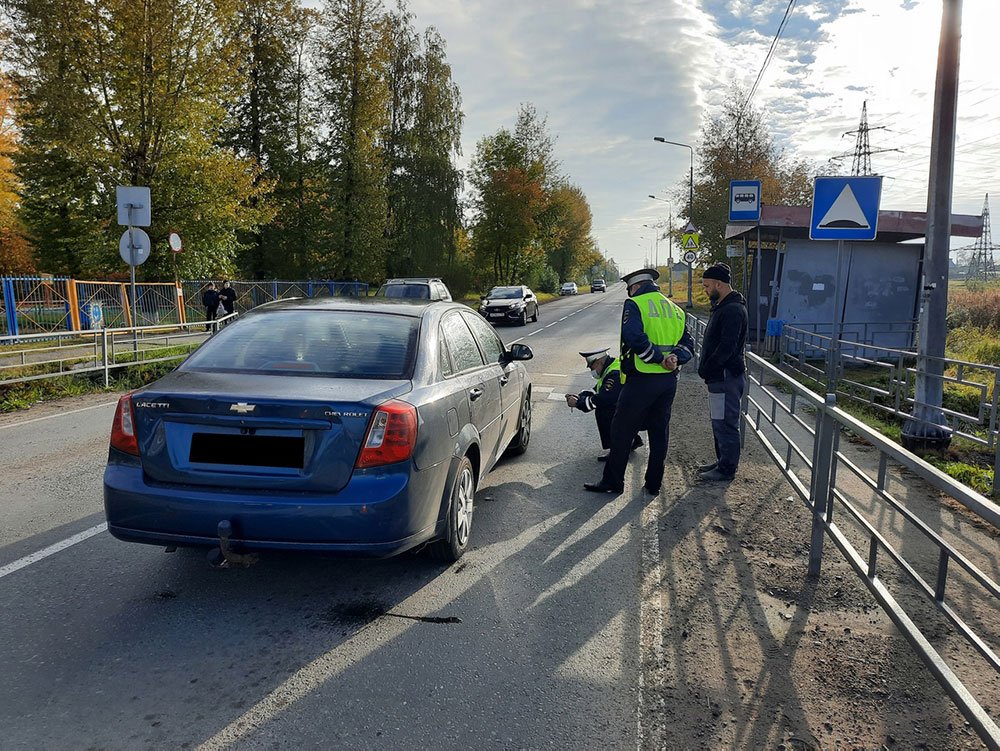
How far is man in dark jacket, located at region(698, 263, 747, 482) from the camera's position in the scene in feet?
19.3

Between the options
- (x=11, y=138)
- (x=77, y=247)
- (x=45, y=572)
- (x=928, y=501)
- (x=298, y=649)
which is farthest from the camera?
(x=11, y=138)

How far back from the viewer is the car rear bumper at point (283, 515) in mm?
3230

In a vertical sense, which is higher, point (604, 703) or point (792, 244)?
point (792, 244)

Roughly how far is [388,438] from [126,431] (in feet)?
4.52

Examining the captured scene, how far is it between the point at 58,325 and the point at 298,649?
814 inches

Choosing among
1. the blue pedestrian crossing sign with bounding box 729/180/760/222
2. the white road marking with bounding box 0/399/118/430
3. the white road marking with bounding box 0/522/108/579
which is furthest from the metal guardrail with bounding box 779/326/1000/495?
the white road marking with bounding box 0/399/118/430

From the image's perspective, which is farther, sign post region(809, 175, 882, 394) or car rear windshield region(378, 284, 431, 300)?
car rear windshield region(378, 284, 431, 300)

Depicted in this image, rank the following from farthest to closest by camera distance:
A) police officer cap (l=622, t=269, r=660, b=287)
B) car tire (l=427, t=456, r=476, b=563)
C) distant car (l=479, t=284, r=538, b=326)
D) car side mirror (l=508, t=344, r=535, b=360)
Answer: distant car (l=479, t=284, r=538, b=326) < car side mirror (l=508, t=344, r=535, b=360) < police officer cap (l=622, t=269, r=660, b=287) < car tire (l=427, t=456, r=476, b=563)

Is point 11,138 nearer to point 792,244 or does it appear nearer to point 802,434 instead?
point 792,244

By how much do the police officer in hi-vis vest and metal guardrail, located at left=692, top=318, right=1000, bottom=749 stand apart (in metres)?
0.91

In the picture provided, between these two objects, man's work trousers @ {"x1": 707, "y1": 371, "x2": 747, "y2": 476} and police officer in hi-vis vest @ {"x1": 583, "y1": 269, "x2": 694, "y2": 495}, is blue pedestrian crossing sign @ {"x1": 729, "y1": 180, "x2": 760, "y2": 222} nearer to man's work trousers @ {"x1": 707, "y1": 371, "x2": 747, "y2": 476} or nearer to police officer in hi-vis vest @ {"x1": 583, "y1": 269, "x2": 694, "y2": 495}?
man's work trousers @ {"x1": 707, "y1": 371, "x2": 747, "y2": 476}

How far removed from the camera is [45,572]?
3.90 metres

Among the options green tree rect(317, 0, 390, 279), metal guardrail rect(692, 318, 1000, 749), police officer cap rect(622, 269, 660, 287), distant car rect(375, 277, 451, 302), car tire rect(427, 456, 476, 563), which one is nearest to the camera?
metal guardrail rect(692, 318, 1000, 749)

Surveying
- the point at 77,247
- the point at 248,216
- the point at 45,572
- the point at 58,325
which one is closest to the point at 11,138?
the point at 77,247
